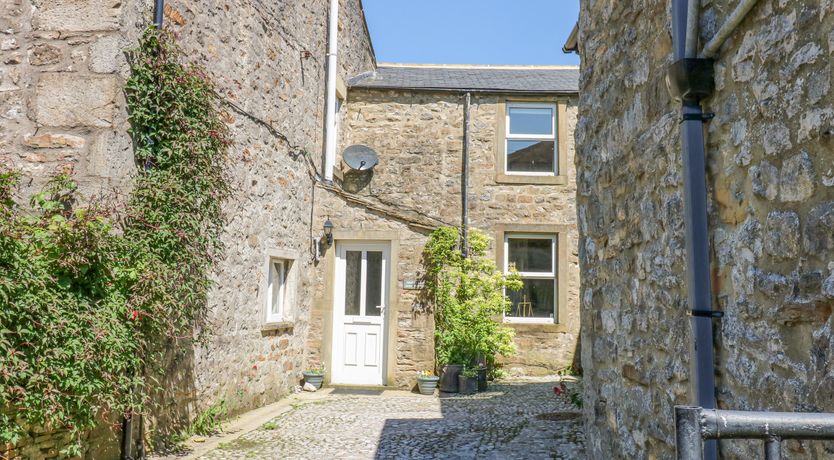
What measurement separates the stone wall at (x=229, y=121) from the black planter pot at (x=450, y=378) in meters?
2.05

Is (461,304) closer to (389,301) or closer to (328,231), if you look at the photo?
(389,301)

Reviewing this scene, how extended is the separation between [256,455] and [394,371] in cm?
410

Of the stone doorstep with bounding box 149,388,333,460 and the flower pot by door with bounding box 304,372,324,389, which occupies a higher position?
the flower pot by door with bounding box 304,372,324,389

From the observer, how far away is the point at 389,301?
9.77m

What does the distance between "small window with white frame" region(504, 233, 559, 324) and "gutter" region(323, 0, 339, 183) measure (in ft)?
10.7

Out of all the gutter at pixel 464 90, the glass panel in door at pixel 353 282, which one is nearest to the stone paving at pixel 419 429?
the glass panel in door at pixel 353 282

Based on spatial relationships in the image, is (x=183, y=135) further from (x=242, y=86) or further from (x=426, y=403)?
(x=426, y=403)

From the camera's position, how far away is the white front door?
32.2 ft

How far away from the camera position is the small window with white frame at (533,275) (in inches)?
442

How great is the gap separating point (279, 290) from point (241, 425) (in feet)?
7.64

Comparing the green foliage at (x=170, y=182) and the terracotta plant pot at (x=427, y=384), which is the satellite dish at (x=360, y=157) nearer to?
the terracotta plant pot at (x=427, y=384)

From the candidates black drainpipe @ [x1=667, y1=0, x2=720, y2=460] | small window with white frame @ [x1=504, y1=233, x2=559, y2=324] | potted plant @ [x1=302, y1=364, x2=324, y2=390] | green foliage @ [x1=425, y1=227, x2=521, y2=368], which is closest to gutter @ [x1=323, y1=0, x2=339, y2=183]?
green foliage @ [x1=425, y1=227, x2=521, y2=368]

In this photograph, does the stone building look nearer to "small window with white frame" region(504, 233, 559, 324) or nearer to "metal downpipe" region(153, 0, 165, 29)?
"small window with white frame" region(504, 233, 559, 324)

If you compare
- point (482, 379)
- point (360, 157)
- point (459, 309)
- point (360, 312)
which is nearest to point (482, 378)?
point (482, 379)
